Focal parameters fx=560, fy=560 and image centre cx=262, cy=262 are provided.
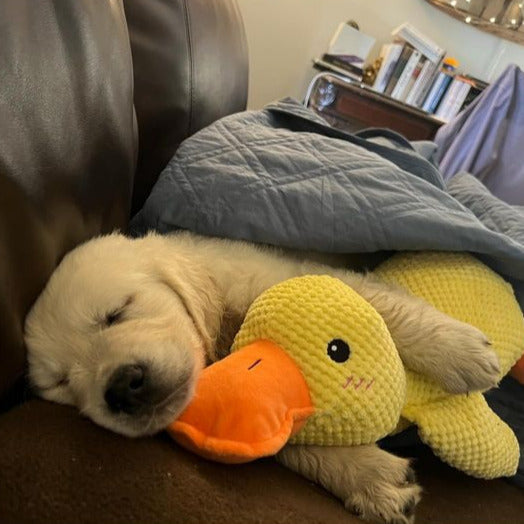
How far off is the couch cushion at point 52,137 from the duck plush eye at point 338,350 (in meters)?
0.39

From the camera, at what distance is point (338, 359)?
0.70 metres

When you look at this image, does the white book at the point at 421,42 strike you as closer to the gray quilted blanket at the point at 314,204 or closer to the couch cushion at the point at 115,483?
the gray quilted blanket at the point at 314,204

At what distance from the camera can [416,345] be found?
85 cm

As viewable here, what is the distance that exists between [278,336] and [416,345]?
25cm

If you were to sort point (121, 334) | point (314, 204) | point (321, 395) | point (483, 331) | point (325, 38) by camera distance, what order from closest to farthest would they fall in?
1. point (321, 395)
2. point (121, 334)
3. point (483, 331)
4. point (314, 204)
5. point (325, 38)

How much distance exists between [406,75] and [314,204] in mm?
2569

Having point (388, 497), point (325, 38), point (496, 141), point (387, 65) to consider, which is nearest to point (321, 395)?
point (388, 497)

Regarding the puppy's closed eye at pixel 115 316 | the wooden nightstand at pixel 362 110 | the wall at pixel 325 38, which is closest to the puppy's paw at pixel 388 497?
the puppy's closed eye at pixel 115 316

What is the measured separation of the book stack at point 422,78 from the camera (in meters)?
3.27

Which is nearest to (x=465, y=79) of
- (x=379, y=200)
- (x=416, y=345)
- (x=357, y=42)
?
(x=357, y=42)

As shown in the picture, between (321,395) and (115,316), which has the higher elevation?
(321,395)

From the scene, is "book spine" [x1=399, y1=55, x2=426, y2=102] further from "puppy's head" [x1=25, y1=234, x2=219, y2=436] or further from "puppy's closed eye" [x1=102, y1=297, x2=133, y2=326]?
"puppy's closed eye" [x1=102, y1=297, x2=133, y2=326]

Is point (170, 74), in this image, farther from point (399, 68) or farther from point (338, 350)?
point (399, 68)

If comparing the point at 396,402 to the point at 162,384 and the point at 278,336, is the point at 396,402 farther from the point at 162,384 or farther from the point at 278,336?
the point at 162,384
